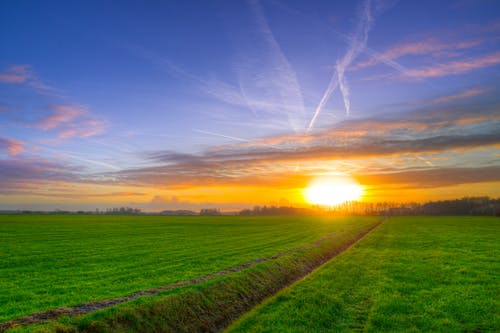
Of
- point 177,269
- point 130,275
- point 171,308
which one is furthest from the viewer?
point 177,269

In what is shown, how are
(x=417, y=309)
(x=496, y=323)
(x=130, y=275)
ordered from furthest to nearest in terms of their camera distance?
(x=130, y=275) → (x=417, y=309) → (x=496, y=323)

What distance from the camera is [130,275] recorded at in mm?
24641

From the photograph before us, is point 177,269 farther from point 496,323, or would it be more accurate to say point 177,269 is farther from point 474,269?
point 474,269

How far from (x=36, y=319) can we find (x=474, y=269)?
3070 cm

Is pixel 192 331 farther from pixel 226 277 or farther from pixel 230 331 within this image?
pixel 226 277

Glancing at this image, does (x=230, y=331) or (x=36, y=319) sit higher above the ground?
(x=36, y=319)

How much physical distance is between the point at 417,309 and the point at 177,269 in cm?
1708

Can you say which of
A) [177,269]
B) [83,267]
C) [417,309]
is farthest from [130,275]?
[417,309]

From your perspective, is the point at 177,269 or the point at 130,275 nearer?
the point at 130,275

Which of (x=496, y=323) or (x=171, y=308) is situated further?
(x=171, y=308)

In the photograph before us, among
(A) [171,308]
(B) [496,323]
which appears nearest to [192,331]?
(A) [171,308]

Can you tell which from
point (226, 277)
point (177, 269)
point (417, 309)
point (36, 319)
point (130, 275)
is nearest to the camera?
point (36, 319)

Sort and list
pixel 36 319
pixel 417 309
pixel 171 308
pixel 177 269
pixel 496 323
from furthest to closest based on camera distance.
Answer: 1. pixel 177 269
2. pixel 417 309
3. pixel 171 308
4. pixel 496 323
5. pixel 36 319

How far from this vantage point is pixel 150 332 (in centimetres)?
1477
